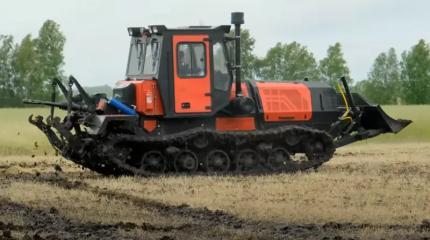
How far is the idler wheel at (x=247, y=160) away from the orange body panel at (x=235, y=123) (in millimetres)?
568

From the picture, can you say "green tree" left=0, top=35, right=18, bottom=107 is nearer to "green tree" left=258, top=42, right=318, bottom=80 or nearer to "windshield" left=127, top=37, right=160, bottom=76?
"green tree" left=258, top=42, right=318, bottom=80

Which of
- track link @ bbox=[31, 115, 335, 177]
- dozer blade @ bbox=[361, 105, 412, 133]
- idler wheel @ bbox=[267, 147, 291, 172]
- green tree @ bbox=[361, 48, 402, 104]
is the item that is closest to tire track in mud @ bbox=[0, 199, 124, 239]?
track link @ bbox=[31, 115, 335, 177]

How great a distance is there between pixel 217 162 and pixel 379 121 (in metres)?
4.40

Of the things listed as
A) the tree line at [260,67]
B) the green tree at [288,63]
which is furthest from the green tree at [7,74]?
the green tree at [288,63]

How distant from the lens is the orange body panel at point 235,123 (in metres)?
21.8

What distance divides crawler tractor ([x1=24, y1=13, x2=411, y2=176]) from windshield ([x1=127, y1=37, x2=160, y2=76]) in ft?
0.07

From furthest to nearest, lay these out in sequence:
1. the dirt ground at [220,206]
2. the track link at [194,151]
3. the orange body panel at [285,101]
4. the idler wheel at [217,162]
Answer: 1. the orange body panel at [285,101]
2. the idler wheel at [217,162]
3. the track link at [194,151]
4. the dirt ground at [220,206]

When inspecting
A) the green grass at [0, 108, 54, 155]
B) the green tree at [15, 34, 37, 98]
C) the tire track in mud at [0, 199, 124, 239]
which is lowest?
the tire track in mud at [0, 199, 124, 239]

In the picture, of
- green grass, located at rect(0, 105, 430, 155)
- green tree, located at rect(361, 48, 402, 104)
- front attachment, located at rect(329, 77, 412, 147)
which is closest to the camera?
front attachment, located at rect(329, 77, 412, 147)

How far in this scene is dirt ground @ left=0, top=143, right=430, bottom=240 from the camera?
12.3m

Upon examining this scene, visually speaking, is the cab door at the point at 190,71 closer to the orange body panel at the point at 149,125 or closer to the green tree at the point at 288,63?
the orange body panel at the point at 149,125

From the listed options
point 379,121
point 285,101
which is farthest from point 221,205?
point 379,121

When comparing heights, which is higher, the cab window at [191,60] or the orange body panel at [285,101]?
the cab window at [191,60]

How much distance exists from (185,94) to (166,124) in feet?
2.52
